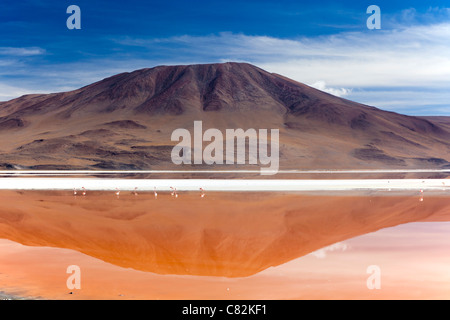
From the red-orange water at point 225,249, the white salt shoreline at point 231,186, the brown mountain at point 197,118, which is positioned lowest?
the red-orange water at point 225,249

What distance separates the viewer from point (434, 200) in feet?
100

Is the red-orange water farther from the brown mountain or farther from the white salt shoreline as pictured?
the brown mountain

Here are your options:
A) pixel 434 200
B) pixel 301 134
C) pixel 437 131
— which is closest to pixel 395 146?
pixel 301 134

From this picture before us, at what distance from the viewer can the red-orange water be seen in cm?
1012

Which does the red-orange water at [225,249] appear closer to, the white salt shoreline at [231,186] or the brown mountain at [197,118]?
the white salt shoreline at [231,186]

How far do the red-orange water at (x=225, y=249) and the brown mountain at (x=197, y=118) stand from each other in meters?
61.5

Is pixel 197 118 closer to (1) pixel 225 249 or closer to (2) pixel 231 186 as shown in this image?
(2) pixel 231 186

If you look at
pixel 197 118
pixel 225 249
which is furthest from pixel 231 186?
pixel 197 118

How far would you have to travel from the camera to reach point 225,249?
575 inches

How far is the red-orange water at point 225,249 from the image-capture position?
10.1 meters

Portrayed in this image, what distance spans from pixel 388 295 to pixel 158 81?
155m

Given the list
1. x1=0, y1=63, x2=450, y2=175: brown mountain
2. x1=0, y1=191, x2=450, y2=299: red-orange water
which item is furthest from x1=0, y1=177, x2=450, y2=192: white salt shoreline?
x1=0, y1=63, x2=450, y2=175: brown mountain

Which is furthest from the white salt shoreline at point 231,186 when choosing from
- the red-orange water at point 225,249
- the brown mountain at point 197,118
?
the brown mountain at point 197,118
